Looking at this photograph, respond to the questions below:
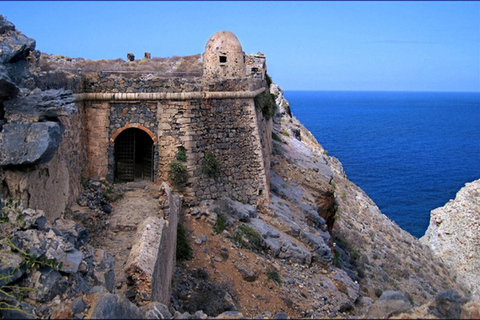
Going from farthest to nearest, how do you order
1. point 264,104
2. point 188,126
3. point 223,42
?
point 264,104, point 223,42, point 188,126

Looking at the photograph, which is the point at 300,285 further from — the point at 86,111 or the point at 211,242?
the point at 86,111

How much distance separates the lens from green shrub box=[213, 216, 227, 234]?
16.3 meters

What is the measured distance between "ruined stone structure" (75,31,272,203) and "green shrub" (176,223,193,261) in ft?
5.58

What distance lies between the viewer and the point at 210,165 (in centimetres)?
1678

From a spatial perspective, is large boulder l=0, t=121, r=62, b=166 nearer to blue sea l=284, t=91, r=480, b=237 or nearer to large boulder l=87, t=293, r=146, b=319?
large boulder l=87, t=293, r=146, b=319

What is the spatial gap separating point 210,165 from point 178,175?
1.13m

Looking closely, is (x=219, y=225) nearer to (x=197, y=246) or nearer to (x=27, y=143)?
(x=197, y=246)

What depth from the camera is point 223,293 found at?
13906 mm

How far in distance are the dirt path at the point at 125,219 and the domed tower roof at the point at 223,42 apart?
17.1 ft

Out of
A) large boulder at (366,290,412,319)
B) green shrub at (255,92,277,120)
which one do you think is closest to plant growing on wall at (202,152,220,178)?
green shrub at (255,92,277,120)

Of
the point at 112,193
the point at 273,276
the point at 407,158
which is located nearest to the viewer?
the point at 112,193

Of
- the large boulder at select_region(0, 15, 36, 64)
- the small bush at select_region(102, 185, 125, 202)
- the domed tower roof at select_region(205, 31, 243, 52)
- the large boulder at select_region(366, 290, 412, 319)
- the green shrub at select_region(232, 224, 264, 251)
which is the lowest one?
the green shrub at select_region(232, 224, 264, 251)

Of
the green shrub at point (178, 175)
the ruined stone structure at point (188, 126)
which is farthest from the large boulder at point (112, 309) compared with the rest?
the ruined stone structure at point (188, 126)

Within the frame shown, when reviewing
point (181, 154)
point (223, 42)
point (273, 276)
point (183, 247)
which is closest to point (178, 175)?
point (181, 154)
